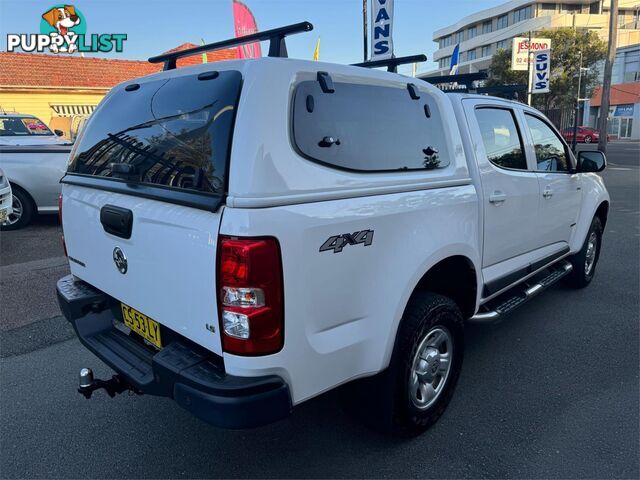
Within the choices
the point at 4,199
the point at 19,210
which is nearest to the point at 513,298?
the point at 4,199

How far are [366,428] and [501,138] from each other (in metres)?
2.20

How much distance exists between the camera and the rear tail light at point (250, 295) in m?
1.86

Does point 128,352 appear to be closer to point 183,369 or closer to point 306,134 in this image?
point 183,369

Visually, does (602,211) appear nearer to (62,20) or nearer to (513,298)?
(513,298)

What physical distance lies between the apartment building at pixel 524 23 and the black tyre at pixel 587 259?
159ft

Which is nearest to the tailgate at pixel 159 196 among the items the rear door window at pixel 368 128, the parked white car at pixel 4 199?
the rear door window at pixel 368 128

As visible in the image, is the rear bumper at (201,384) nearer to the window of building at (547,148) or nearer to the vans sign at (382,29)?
the window of building at (547,148)

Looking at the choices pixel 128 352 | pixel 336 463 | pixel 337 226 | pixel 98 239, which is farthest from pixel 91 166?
pixel 336 463

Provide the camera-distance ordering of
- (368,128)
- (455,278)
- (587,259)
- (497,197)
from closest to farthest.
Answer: (368,128)
(455,278)
(497,197)
(587,259)

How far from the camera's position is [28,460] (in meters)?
2.60

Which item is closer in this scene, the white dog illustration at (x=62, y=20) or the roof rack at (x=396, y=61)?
the roof rack at (x=396, y=61)

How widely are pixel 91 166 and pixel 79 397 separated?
59.7 inches

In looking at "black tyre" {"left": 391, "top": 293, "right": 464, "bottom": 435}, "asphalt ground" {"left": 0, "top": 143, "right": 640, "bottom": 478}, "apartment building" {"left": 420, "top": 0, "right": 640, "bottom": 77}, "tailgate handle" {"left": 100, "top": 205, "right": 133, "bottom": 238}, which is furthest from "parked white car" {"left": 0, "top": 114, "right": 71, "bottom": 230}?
"apartment building" {"left": 420, "top": 0, "right": 640, "bottom": 77}

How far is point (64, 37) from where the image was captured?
24172 mm
